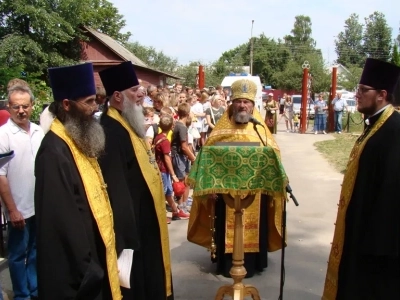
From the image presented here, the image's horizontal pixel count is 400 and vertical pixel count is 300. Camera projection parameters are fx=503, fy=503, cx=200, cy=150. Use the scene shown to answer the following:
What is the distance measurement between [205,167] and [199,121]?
25.8 feet

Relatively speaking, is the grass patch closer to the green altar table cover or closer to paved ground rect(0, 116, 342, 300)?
paved ground rect(0, 116, 342, 300)

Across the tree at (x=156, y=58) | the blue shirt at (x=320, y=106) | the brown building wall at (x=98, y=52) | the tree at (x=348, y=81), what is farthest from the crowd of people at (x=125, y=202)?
the tree at (x=156, y=58)

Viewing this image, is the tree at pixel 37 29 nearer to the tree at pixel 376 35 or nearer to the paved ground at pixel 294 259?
the paved ground at pixel 294 259

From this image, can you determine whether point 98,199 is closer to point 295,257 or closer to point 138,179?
point 138,179

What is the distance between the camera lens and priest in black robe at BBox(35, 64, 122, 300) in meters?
2.42

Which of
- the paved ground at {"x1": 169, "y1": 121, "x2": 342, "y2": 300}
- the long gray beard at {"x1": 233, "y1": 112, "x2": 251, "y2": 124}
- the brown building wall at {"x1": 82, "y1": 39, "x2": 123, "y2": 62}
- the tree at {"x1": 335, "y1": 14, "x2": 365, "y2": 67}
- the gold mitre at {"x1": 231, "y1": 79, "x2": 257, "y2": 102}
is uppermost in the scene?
the tree at {"x1": 335, "y1": 14, "x2": 365, "y2": 67}

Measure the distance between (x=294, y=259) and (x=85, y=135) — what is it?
3.75 m

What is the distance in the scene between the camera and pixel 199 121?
1167cm

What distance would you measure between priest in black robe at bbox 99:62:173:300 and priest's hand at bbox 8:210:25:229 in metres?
1.08

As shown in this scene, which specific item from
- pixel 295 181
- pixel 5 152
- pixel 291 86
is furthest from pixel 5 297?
pixel 291 86

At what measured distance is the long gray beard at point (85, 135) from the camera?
2717 mm

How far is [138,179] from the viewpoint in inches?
142

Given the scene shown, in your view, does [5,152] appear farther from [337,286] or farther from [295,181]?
[295,181]

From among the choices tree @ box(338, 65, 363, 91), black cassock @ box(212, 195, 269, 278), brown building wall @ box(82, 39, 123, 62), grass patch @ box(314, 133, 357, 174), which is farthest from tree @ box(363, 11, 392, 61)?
black cassock @ box(212, 195, 269, 278)
